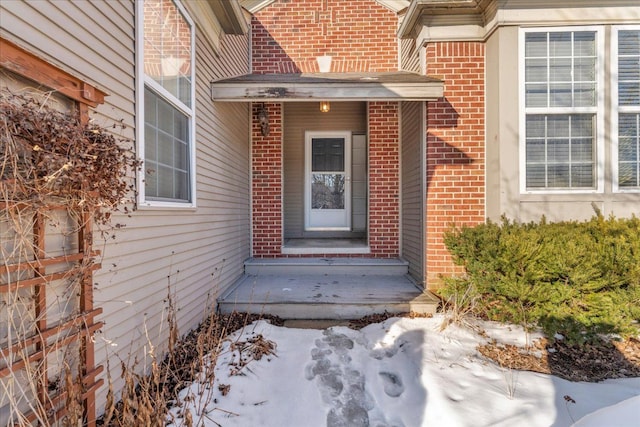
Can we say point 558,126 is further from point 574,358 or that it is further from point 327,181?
point 327,181

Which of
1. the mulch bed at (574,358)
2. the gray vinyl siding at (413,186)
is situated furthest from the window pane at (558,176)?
the mulch bed at (574,358)

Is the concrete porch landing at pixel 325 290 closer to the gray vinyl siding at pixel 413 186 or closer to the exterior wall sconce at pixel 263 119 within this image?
the gray vinyl siding at pixel 413 186

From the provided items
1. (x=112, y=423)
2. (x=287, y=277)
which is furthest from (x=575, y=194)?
(x=112, y=423)

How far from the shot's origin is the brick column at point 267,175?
20.1ft

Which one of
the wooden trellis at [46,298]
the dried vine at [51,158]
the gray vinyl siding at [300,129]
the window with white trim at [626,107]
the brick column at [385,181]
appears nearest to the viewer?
the dried vine at [51,158]

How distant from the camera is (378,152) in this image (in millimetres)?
6094

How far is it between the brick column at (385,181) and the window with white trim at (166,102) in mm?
3445

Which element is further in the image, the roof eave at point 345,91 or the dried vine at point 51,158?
the roof eave at point 345,91

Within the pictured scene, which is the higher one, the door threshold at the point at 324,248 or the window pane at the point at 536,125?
the window pane at the point at 536,125

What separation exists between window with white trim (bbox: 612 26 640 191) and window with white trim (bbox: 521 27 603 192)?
0.67ft

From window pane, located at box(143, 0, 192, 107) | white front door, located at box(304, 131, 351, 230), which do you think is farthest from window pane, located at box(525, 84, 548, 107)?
window pane, located at box(143, 0, 192, 107)

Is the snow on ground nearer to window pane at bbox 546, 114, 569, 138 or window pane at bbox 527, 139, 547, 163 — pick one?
window pane at bbox 527, 139, 547, 163

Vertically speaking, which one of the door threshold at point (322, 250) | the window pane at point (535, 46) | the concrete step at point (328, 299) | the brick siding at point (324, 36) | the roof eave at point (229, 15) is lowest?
the concrete step at point (328, 299)

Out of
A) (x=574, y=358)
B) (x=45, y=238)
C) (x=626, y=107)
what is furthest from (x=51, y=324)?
(x=626, y=107)
